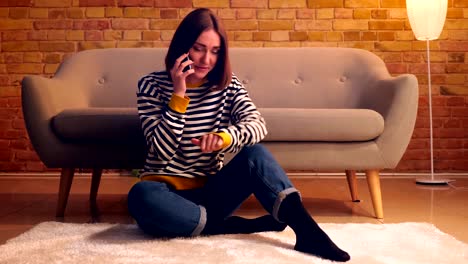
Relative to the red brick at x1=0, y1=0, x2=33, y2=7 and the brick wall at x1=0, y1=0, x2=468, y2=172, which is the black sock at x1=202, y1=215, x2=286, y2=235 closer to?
the brick wall at x1=0, y1=0, x2=468, y2=172

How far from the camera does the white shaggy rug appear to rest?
1420mm

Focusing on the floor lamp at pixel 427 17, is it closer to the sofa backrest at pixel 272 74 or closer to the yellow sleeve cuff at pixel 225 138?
the sofa backrest at pixel 272 74

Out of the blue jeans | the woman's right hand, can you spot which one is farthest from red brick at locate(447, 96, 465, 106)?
the woman's right hand

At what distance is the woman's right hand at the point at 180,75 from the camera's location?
1612 mm

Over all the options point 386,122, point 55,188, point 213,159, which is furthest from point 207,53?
point 55,188

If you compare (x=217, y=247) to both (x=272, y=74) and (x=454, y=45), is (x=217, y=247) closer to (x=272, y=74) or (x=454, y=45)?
(x=272, y=74)

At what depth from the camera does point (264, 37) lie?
374 centimetres

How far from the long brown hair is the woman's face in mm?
14

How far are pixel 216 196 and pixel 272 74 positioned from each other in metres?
1.29

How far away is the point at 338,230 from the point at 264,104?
3.60 feet

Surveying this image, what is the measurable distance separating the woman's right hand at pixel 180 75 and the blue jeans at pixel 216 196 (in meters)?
0.26

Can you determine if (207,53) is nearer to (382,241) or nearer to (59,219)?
(382,241)

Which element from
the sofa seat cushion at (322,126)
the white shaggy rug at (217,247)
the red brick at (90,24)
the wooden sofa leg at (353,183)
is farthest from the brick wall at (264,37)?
the white shaggy rug at (217,247)

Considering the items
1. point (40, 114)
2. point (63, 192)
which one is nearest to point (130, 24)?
point (40, 114)
